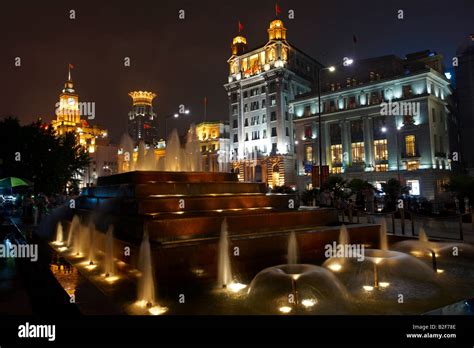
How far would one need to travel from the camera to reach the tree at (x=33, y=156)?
29.8 metres

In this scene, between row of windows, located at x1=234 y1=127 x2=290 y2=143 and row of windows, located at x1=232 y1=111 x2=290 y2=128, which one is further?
row of windows, located at x1=232 y1=111 x2=290 y2=128

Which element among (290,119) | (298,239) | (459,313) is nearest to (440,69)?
(290,119)

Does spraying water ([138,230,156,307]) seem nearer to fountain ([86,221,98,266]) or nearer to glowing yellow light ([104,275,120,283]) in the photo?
glowing yellow light ([104,275,120,283])

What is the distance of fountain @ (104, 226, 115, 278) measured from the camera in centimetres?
868

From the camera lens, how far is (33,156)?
30.8 meters

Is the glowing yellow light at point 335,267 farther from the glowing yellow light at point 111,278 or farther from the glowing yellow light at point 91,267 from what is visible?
the glowing yellow light at point 91,267

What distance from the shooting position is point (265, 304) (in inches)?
250

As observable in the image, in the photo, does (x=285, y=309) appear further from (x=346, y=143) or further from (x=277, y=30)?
(x=277, y=30)

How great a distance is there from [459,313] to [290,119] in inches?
2646

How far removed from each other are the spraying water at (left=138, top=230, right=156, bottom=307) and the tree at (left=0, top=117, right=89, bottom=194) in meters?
28.0

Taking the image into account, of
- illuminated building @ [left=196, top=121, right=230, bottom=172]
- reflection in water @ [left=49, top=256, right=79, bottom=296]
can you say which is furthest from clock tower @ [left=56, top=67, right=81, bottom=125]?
reflection in water @ [left=49, top=256, right=79, bottom=296]

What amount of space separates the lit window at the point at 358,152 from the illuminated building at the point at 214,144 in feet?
104
